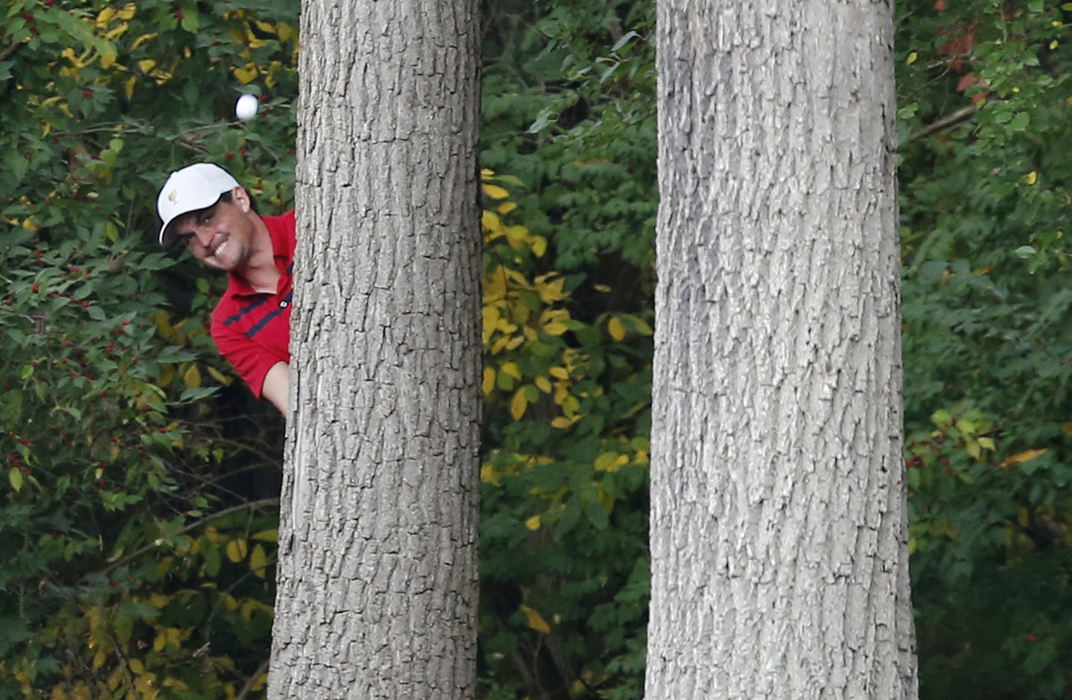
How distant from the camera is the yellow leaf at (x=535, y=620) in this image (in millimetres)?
8273

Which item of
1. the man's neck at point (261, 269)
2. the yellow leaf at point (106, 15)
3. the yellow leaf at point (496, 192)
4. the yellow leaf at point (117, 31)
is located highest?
the yellow leaf at point (106, 15)

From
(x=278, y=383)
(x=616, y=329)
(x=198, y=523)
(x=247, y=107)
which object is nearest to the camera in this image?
(x=278, y=383)

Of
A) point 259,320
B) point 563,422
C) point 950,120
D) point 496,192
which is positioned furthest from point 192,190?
point 950,120

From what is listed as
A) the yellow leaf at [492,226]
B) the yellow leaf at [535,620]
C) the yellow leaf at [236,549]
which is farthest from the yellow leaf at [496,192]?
the yellow leaf at [535,620]

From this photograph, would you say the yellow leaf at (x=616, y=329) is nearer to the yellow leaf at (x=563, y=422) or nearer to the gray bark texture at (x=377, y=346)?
the yellow leaf at (x=563, y=422)

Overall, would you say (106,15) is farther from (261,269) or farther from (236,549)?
(236,549)

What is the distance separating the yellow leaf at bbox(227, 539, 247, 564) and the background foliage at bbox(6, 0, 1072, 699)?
0.06 ft

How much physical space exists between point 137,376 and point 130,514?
8.17ft

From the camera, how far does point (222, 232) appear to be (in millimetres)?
4828

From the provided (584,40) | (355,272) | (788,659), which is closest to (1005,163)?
(584,40)

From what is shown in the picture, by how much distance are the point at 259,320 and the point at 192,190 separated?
Result: 44 centimetres

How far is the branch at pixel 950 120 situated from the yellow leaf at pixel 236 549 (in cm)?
359

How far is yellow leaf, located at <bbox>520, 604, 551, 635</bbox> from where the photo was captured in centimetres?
827

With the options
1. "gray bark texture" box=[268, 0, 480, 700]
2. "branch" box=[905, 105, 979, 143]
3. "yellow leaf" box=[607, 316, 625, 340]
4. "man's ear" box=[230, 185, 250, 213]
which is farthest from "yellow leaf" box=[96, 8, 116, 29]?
"branch" box=[905, 105, 979, 143]
